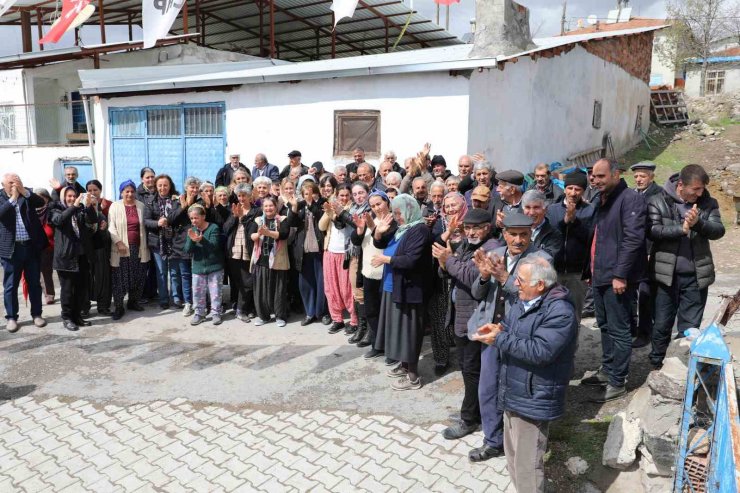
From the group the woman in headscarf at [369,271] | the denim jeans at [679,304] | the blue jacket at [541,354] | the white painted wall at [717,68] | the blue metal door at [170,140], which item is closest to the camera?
the blue jacket at [541,354]

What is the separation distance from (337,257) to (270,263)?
90 cm

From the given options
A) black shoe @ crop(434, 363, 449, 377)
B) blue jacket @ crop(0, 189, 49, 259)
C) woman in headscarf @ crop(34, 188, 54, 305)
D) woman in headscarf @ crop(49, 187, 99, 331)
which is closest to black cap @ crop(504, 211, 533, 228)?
black shoe @ crop(434, 363, 449, 377)

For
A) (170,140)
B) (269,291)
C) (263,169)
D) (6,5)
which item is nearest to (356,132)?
(263,169)

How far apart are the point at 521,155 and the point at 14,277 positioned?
7813 mm

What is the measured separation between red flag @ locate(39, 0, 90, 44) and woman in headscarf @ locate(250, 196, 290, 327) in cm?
1147

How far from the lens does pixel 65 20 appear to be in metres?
14.7

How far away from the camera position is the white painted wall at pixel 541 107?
8.77 metres

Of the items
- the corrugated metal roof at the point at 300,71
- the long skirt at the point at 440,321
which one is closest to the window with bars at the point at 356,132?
the corrugated metal roof at the point at 300,71

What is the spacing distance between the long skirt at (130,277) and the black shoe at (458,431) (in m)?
4.79

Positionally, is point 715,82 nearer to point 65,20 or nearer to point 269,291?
point 65,20

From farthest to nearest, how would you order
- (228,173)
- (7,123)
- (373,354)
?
(7,123) < (228,173) < (373,354)

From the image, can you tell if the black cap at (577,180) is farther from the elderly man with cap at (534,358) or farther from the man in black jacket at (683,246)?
the elderly man with cap at (534,358)

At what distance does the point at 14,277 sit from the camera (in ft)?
21.6

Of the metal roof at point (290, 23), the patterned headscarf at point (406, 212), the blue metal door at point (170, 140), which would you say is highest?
the metal roof at point (290, 23)
